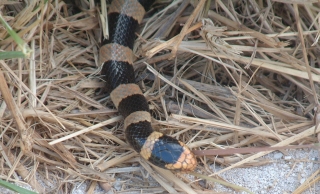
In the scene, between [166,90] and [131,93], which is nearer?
[131,93]

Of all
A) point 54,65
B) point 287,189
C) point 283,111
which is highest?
point 54,65

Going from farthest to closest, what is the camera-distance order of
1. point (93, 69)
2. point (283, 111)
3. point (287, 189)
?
point (93, 69) < point (283, 111) < point (287, 189)

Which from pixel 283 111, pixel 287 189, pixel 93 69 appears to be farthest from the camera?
pixel 93 69

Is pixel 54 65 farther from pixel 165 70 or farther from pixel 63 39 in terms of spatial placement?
pixel 165 70

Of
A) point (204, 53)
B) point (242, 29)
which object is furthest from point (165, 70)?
point (242, 29)
